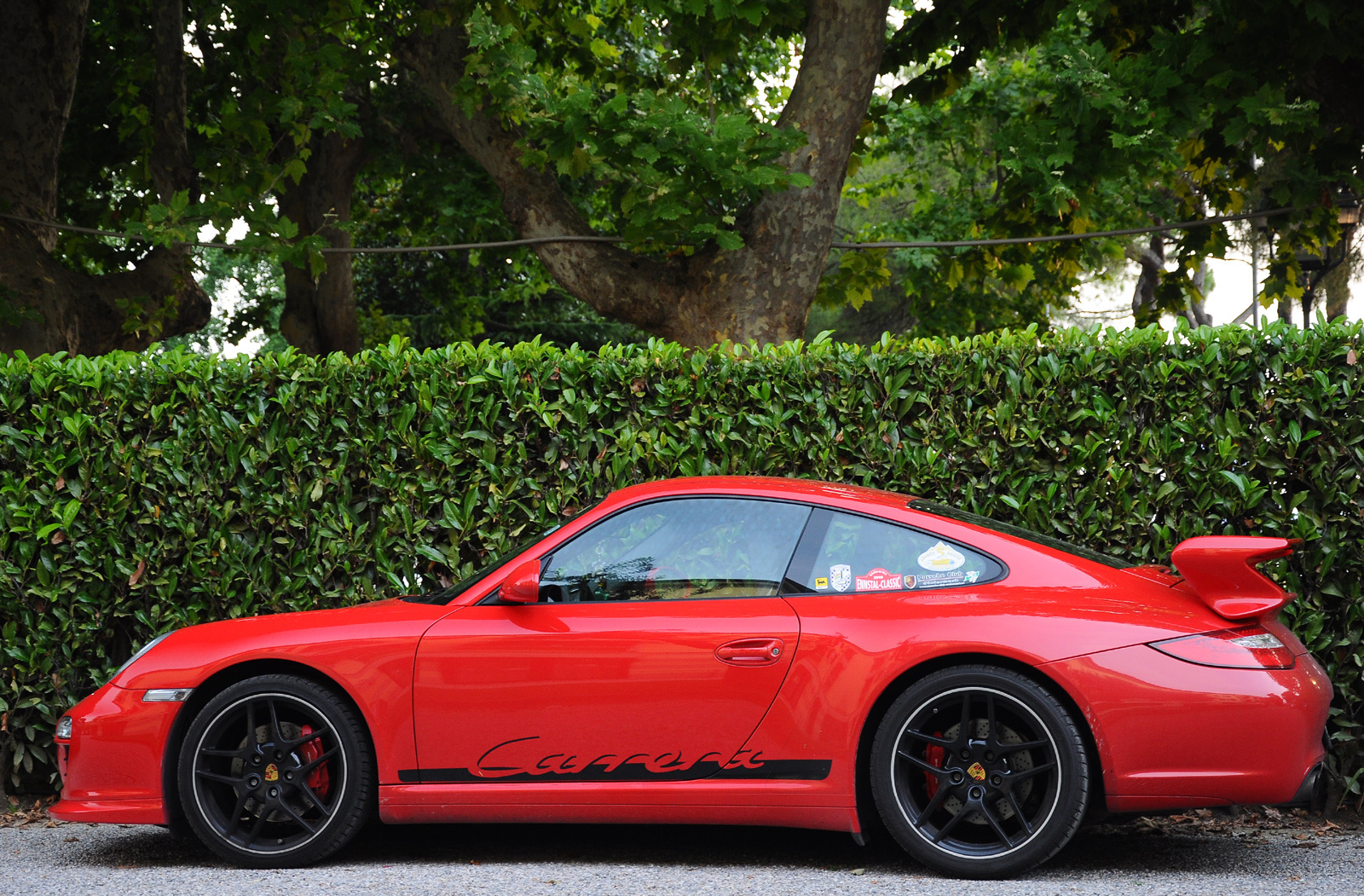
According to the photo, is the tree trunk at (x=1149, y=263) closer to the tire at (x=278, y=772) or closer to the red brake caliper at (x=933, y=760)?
the red brake caliper at (x=933, y=760)

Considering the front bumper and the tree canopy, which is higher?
the tree canopy

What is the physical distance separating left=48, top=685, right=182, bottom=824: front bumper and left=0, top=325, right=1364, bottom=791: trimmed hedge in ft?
4.21

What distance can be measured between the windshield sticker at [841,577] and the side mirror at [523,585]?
1072 mm

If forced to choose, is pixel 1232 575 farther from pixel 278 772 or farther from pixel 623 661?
pixel 278 772

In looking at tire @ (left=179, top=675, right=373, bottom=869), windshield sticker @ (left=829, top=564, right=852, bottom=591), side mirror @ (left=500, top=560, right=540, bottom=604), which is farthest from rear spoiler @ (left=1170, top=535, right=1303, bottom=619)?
tire @ (left=179, top=675, right=373, bottom=869)

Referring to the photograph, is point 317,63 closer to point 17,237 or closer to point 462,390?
point 17,237

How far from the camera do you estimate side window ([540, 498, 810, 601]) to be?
434cm

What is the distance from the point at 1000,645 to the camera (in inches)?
159

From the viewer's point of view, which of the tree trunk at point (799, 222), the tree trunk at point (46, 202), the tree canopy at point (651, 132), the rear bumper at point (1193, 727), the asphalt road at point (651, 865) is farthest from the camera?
the tree trunk at point (46, 202)

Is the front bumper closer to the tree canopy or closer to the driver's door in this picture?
the driver's door

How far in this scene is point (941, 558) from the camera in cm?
430

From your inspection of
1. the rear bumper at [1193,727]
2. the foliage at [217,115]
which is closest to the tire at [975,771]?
the rear bumper at [1193,727]

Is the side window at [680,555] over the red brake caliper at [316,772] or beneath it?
over

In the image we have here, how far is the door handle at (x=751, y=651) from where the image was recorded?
13.6 feet
